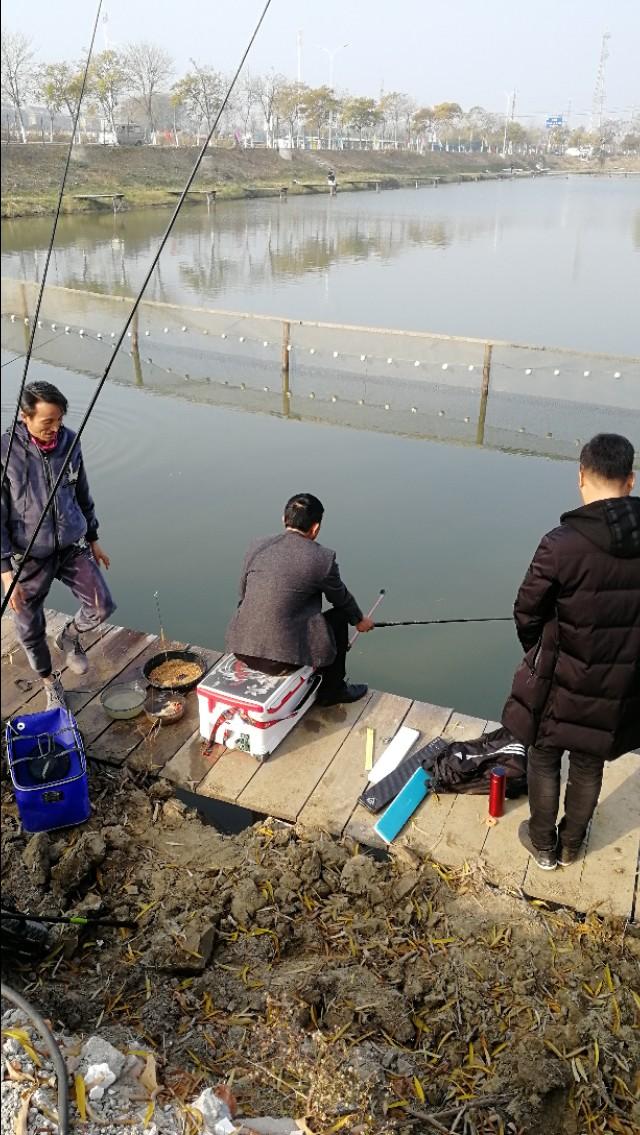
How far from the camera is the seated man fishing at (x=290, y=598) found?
325 centimetres

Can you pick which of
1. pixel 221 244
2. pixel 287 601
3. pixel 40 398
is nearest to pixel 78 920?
pixel 287 601

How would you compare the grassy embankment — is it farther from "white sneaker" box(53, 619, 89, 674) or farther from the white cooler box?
the white cooler box

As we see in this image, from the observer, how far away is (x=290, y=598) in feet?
10.7

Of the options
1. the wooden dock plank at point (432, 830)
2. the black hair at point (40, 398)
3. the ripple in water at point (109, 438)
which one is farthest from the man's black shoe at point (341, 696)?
the ripple in water at point (109, 438)

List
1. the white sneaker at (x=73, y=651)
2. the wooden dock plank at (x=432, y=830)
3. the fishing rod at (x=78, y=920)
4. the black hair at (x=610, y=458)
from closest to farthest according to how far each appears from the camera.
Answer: the black hair at (x=610, y=458) < the fishing rod at (x=78, y=920) < the wooden dock plank at (x=432, y=830) < the white sneaker at (x=73, y=651)

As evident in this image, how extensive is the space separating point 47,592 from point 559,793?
2.31 m

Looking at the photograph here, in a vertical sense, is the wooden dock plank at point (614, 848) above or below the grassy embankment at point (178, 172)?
below

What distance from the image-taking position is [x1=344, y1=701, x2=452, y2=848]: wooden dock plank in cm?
309

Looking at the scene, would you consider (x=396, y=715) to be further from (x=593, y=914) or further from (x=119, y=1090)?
(x=119, y=1090)

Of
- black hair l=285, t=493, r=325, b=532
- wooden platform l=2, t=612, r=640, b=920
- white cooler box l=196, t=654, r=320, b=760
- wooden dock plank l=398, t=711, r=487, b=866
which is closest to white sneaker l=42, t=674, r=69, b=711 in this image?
wooden platform l=2, t=612, r=640, b=920

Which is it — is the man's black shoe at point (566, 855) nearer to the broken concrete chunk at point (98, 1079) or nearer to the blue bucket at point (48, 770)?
the broken concrete chunk at point (98, 1079)

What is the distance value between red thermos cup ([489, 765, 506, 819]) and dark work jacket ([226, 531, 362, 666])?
2.73 ft

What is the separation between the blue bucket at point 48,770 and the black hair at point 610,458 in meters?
2.17

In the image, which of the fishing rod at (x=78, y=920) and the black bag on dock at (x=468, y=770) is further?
the black bag on dock at (x=468, y=770)
